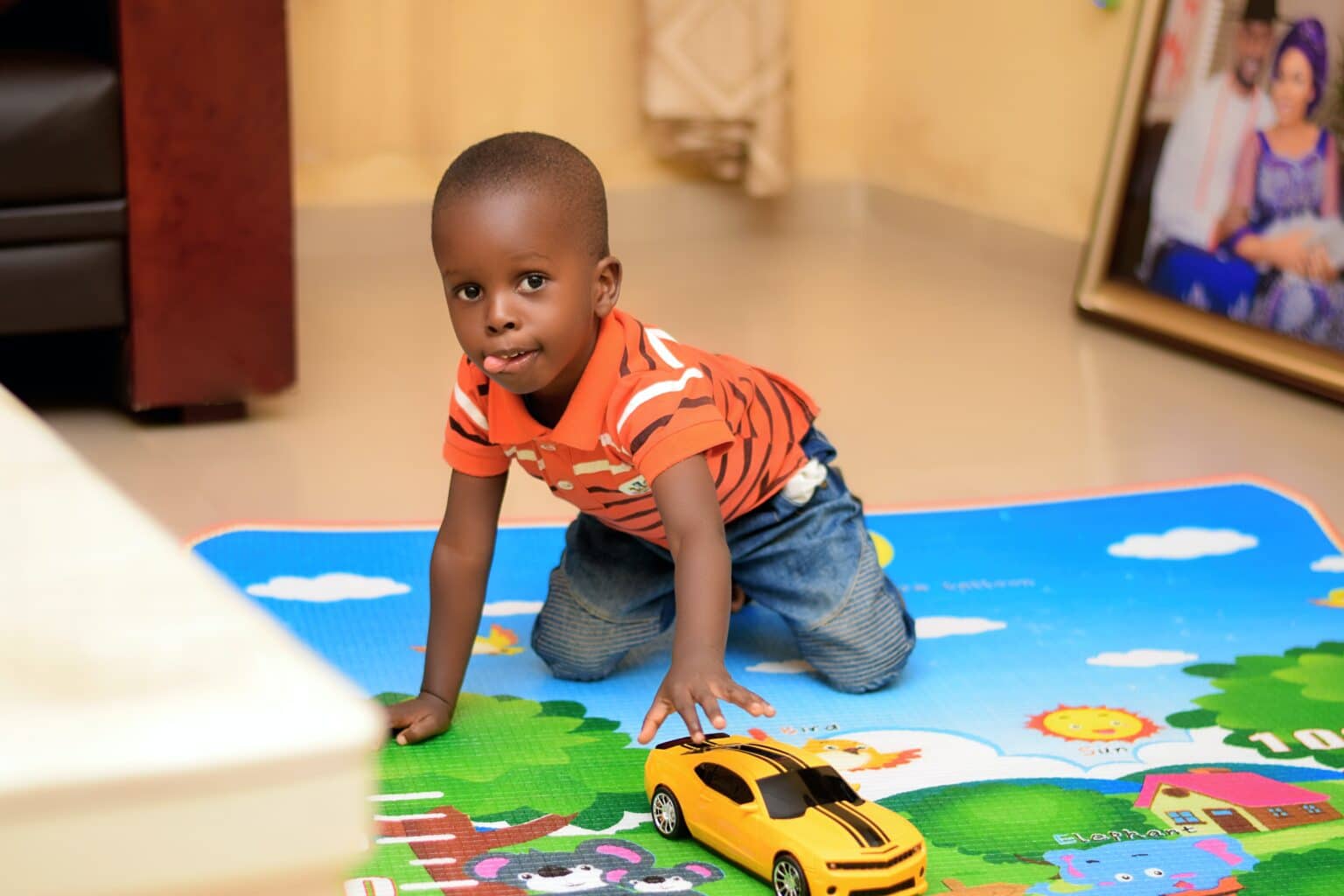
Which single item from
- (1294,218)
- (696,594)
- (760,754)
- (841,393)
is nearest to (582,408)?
(696,594)

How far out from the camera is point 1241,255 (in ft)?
7.14

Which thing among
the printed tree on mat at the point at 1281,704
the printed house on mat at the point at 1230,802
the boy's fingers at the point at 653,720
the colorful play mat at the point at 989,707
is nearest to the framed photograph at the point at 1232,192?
the colorful play mat at the point at 989,707

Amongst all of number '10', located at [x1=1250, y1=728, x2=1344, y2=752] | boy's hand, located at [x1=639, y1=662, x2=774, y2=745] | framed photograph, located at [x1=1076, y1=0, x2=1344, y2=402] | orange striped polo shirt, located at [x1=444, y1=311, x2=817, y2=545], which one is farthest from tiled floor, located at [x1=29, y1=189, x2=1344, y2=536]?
boy's hand, located at [x1=639, y1=662, x2=774, y2=745]

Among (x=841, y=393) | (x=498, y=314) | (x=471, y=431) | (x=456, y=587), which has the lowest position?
(x=841, y=393)

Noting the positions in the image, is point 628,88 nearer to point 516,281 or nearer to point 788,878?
point 516,281

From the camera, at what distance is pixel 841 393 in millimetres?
2080

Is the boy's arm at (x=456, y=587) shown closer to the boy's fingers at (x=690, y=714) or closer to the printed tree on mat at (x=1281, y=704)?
the boy's fingers at (x=690, y=714)

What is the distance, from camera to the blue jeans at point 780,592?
123 cm

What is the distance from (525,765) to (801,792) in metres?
0.23

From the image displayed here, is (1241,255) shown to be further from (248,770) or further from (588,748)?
(248,770)

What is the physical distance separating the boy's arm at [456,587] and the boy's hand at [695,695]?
230 millimetres

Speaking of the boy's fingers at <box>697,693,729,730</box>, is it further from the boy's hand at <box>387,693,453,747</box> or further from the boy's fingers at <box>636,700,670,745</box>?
the boy's hand at <box>387,693,453,747</box>

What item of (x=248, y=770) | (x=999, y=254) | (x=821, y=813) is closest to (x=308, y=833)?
(x=248, y=770)

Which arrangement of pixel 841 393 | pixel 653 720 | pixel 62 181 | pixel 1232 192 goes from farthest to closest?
pixel 1232 192
pixel 841 393
pixel 62 181
pixel 653 720
